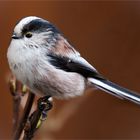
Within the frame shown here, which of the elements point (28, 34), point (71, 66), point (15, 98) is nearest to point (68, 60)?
point (71, 66)

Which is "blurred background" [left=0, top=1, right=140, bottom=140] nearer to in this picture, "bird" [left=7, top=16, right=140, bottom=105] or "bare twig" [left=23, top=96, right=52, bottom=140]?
"bird" [left=7, top=16, right=140, bottom=105]

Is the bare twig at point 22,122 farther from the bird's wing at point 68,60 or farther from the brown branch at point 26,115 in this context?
the bird's wing at point 68,60

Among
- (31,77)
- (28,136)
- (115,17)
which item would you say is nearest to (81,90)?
(31,77)

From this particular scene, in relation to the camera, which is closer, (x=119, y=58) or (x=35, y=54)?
(x=35, y=54)

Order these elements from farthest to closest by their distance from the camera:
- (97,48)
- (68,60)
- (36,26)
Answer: (97,48) → (68,60) → (36,26)

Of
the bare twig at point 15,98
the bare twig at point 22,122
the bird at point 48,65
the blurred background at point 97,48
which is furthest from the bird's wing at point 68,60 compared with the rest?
the blurred background at point 97,48

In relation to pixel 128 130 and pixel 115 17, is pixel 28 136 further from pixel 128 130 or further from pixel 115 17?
pixel 115 17

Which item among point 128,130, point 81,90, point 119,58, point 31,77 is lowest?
point 128,130

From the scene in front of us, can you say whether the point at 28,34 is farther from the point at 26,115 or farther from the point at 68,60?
the point at 26,115
